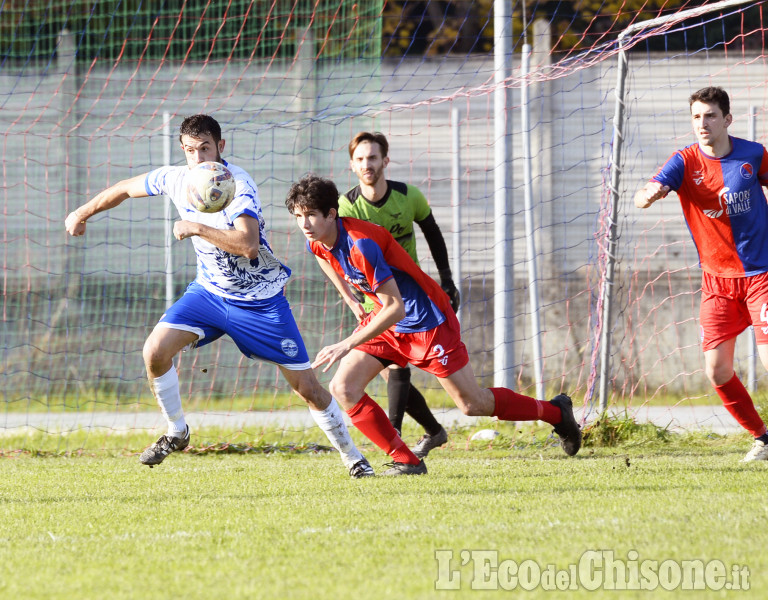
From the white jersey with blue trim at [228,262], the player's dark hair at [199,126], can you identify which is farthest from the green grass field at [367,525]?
the player's dark hair at [199,126]

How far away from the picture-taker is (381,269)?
500 centimetres

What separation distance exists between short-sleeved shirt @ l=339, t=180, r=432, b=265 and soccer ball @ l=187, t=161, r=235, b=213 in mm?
1126

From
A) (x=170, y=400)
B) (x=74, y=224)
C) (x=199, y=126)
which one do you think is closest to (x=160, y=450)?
(x=170, y=400)

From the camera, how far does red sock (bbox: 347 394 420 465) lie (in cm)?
543

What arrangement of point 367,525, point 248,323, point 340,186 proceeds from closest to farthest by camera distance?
point 367,525, point 248,323, point 340,186

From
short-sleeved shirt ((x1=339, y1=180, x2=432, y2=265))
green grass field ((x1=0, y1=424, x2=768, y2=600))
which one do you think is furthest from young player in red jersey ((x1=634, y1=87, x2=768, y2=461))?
short-sleeved shirt ((x1=339, y1=180, x2=432, y2=265))

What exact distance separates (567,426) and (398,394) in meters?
1.08

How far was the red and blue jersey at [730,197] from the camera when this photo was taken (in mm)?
5488

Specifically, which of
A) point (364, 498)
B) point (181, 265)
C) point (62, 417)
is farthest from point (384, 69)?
point (364, 498)

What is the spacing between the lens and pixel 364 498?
4.61 meters

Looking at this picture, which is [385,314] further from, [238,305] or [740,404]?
[740,404]

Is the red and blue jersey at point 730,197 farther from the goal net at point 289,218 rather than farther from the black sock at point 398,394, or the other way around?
the goal net at point 289,218

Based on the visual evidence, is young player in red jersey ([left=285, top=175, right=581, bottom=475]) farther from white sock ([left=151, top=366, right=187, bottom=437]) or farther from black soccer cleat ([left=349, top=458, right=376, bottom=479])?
white sock ([left=151, top=366, right=187, bottom=437])

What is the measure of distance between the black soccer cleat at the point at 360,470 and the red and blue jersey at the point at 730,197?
228cm
